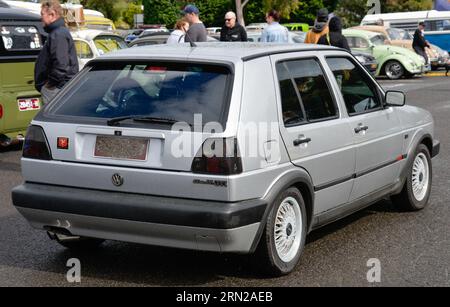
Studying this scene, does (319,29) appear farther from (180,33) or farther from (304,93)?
(304,93)

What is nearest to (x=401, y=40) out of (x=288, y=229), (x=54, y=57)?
(x=54, y=57)

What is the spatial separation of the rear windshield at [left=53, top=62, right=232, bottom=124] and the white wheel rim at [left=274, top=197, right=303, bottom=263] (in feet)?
2.64

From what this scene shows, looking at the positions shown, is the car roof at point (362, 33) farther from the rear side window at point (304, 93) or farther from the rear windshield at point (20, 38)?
the rear side window at point (304, 93)

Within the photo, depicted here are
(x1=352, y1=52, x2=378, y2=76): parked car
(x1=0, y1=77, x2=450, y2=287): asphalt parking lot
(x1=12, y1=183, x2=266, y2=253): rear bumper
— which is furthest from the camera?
(x1=352, y1=52, x2=378, y2=76): parked car

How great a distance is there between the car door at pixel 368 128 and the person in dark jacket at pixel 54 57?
11.5ft

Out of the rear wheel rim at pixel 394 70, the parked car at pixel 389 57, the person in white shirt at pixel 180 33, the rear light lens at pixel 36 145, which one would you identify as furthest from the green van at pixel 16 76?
the rear wheel rim at pixel 394 70

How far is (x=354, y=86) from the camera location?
617 centimetres

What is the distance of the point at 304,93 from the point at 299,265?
3.92 feet

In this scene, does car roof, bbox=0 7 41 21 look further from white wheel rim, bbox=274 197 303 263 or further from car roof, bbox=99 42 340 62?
white wheel rim, bbox=274 197 303 263

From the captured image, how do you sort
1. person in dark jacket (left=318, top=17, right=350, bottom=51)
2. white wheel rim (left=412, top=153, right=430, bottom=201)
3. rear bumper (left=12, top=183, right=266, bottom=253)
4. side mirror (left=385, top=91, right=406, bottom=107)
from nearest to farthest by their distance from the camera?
rear bumper (left=12, top=183, right=266, bottom=253)
side mirror (left=385, top=91, right=406, bottom=107)
white wheel rim (left=412, top=153, right=430, bottom=201)
person in dark jacket (left=318, top=17, right=350, bottom=51)

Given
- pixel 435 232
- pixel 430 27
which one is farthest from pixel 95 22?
pixel 435 232

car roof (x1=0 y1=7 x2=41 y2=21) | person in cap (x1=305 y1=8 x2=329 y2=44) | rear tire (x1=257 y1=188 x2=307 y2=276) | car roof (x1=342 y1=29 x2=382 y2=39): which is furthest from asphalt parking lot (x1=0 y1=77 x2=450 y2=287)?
car roof (x1=342 y1=29 x2=382 y2=39)

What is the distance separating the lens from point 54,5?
28.1ft

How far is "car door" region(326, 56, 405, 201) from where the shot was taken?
591 centimetres
